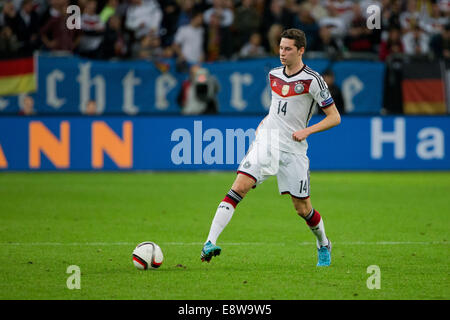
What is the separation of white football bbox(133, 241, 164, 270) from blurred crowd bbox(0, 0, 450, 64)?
12.0 m

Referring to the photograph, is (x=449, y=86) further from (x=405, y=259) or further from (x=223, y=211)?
(x=223, y=211)

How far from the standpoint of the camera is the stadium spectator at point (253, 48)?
62.5 ft

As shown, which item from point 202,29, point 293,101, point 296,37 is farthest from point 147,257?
point 202,29

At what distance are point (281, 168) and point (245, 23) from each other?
1260cm

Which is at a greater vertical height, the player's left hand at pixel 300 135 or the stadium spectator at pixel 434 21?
the stadium spectator at pixel 434 21

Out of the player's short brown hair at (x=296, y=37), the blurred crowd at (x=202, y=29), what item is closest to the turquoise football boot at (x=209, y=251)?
the player's short brown hair at (x=296, y=37)

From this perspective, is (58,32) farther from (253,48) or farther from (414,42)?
(414,42)

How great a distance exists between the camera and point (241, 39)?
65.0 ft

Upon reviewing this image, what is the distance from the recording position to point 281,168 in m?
7.53

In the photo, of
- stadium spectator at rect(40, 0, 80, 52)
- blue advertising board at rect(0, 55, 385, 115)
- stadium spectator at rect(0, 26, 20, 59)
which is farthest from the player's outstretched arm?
stadium spectator at rect(0, 26, 20, 59)

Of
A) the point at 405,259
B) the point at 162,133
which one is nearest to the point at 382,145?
the point at 162,133

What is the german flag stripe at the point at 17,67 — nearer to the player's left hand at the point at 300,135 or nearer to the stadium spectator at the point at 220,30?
the stadium spectator at the point at 220,30

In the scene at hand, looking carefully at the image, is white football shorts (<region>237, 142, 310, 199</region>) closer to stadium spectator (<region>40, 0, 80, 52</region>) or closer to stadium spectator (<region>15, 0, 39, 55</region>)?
stadium spectator (<region>40, 0, 80, 52</region>)

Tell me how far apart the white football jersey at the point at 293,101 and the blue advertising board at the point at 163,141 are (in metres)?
9.29
